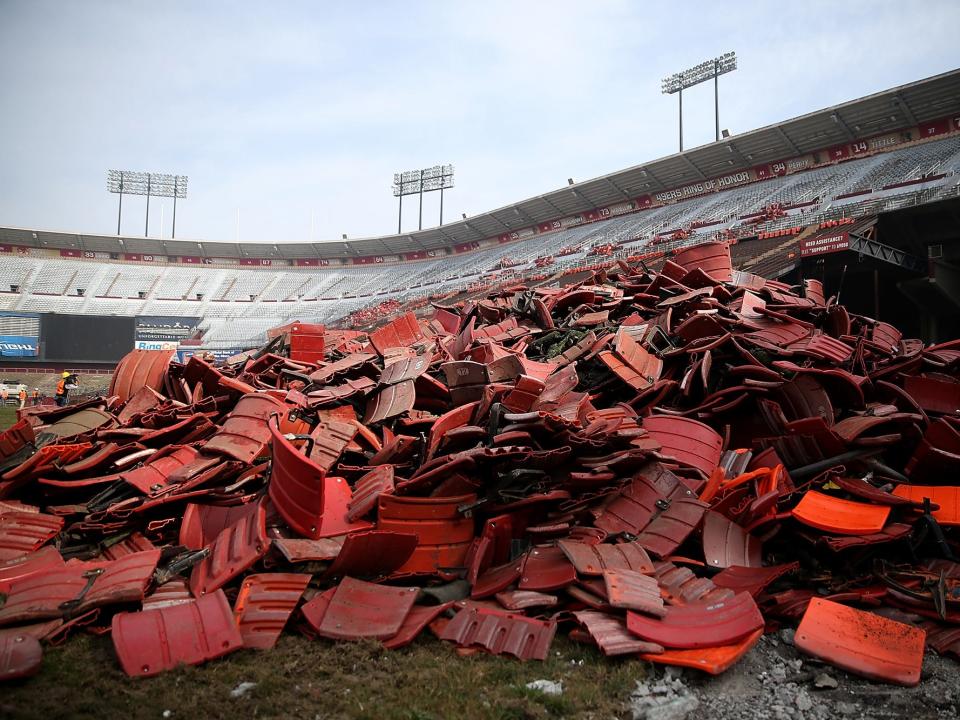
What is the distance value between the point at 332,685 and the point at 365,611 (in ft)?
2.32

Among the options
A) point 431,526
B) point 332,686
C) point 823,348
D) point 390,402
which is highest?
point 823,348

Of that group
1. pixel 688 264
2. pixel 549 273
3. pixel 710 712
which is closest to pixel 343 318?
pixel 549 273

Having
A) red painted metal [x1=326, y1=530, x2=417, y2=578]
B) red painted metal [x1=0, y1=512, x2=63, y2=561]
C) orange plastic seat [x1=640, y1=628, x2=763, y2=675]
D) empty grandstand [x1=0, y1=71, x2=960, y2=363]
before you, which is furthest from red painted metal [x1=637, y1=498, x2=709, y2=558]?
empty grandstand [x1=0, y1=71, x2=960, y2=363]

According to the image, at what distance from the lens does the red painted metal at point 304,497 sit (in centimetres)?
476

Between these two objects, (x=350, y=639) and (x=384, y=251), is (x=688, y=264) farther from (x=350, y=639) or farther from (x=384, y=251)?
(x=384, y=251)

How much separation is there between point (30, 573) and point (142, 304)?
4954 centimetres

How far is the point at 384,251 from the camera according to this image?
185 feet

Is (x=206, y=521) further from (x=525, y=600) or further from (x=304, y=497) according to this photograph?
(x=525, y=600)

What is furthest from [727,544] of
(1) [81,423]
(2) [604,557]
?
(1) [81,423]

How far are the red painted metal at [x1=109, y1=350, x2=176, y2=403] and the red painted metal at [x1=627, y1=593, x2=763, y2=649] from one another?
23.7 ft

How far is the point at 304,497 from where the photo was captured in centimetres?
488

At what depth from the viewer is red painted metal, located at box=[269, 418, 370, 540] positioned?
4760mm

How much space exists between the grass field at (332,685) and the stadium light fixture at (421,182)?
6232cm

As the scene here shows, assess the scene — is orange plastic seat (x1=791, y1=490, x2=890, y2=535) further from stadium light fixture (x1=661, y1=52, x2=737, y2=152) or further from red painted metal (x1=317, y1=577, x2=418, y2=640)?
stadium light fixture (x1=661, y1=52, x2=737, y2=152)
